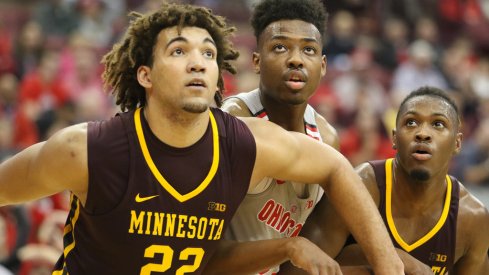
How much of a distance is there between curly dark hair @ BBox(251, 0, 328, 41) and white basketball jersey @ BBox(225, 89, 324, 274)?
43cm

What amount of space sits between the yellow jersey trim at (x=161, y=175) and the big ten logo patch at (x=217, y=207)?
0.10m

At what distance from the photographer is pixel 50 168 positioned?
4.20 metres

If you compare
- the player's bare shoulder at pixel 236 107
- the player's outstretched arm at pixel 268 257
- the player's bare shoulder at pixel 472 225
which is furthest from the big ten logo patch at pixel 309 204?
the player's bare shoulder at pixel 472 225

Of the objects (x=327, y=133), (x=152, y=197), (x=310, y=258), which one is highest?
(x=327, y=133)

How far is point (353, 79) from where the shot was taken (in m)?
12.0

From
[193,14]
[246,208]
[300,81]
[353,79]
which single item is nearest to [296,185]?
[246,208]

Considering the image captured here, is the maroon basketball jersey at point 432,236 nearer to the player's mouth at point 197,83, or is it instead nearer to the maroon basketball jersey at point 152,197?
the maroon basketball jersey at point 152,197

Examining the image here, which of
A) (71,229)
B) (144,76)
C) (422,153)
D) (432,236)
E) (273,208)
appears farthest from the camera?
(273,208)

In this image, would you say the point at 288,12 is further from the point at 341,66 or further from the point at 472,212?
the point at 341,66

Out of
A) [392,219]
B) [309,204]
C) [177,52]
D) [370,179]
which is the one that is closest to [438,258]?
[392,219]

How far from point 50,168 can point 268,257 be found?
120 centimetres

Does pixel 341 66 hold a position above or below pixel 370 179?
above

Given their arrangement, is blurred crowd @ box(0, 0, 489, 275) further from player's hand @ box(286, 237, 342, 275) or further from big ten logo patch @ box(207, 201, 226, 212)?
player's hand @ box(286, 237, 342, 275)

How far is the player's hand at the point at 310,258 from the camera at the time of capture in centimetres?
438
